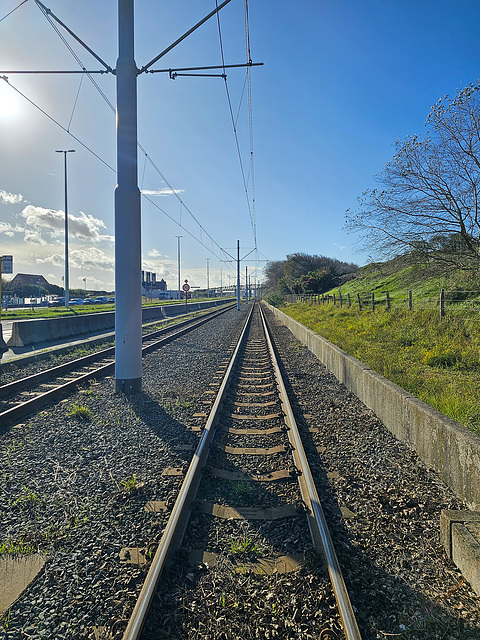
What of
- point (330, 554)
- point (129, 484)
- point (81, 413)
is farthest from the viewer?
point (81, 413)

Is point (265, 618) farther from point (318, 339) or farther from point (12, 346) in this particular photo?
point (12, 346)

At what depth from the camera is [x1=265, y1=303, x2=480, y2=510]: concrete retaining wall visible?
3818mm

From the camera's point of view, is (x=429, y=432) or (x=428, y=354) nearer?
(x=429, y=432)

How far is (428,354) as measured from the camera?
31.0ft

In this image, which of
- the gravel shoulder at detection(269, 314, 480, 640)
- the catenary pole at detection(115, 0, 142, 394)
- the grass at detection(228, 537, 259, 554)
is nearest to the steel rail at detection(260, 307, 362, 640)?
the gravel shoulder at detection(269, 314, 480, 640)

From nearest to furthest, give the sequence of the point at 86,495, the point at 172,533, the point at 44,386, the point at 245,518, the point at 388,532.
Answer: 1. the point at 172,533
2. the point at 388,532
3. the point at 245,518
4. the point at 86,495
5. the point at 44,386

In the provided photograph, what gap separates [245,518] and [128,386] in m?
5.14

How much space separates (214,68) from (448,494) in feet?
27.7

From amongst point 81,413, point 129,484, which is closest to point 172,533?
point 129,484

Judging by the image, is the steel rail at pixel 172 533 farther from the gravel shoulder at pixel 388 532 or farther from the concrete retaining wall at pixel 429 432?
the concrete retaining wall at pixel 429 432

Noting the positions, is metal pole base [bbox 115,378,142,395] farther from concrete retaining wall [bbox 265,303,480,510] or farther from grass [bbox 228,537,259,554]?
grass [bbox 228,537,259,554]

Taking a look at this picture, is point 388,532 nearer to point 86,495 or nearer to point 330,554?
point 330,554

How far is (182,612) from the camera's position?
102 inches

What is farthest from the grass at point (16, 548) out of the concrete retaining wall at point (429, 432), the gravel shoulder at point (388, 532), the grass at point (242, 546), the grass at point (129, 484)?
the concrete retaining wall at point (429, 432)
